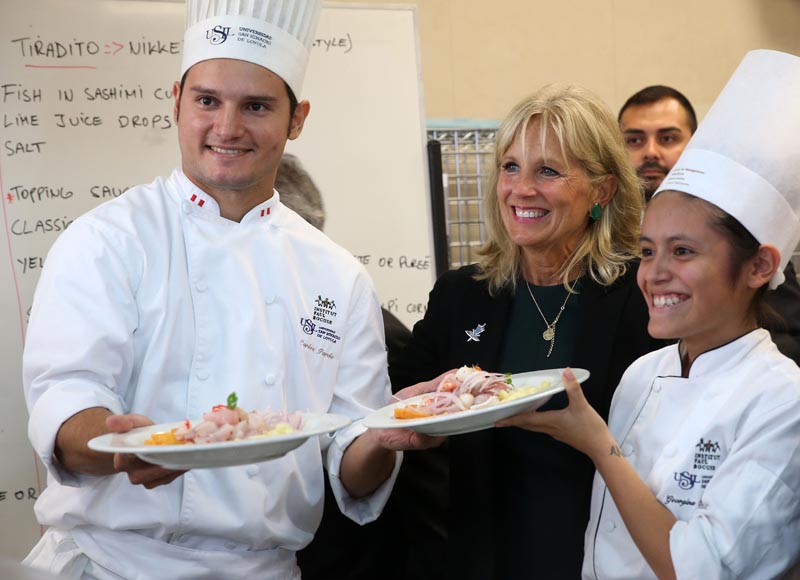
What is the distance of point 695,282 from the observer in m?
1.79

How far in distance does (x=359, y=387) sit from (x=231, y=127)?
25.7 inches

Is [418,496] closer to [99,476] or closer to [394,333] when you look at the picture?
[394,333]

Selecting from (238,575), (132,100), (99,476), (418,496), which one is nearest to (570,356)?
(418,496)

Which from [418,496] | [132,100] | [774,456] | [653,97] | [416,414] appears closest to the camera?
[774,456]

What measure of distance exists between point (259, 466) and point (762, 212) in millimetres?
1109

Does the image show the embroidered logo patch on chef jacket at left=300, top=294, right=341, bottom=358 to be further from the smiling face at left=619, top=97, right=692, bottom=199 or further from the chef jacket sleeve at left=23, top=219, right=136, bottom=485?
the smiling face at left=619, top=97, right=692, bottom=199

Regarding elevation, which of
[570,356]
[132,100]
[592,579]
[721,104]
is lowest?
[592,579]

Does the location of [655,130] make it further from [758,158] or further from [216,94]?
[216,94]

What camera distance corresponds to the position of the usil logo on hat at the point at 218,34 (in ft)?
7.00

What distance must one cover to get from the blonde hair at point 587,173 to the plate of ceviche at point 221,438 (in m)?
0.99

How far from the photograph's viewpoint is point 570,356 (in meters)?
2.35

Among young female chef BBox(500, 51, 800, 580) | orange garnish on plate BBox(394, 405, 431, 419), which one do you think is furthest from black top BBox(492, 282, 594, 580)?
orange garnish on plate BBox(394, 405, 431, 419)

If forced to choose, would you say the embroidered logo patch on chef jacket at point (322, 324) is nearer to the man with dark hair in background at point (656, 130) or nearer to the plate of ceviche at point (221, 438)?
the plate of ceviche at point (221, 438)

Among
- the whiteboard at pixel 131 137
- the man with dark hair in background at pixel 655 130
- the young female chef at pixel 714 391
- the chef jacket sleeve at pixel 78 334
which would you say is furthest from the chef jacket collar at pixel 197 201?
the man with dark hair in background at pixel 655 130
